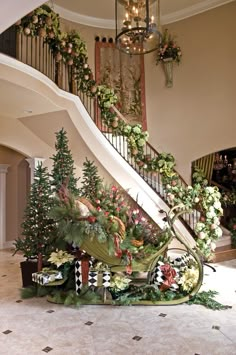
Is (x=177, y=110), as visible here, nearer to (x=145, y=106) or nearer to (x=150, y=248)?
(x=145, y=106)

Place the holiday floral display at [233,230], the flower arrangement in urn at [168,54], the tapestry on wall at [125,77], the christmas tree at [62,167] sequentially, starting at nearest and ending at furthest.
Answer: the christmas tree at [62,167], the holiday floral display at [233,230], the flower arrangement in urn at [168,54], the tapestry on wall at [125,77]

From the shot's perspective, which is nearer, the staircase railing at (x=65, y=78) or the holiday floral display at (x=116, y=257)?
the holiday floral display at (x=116, y=257)

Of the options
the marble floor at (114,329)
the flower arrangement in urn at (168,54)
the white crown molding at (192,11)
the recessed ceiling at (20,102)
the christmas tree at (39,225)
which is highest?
the white crown molding at (192,11)

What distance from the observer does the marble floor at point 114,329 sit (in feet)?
11.1

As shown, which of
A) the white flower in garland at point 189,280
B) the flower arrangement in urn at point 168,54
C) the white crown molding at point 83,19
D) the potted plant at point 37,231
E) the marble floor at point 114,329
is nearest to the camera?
the marble floor at point 114,329

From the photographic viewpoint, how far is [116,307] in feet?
15.0

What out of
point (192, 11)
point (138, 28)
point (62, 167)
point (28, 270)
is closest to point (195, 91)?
point (192, 11)

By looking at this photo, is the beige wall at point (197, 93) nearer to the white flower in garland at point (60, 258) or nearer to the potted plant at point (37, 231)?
the potted plant at point (37, 231)

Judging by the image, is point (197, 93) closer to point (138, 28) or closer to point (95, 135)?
point (95, 135)

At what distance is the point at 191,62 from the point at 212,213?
434 cm

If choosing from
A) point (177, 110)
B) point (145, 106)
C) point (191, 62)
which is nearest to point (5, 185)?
point (145, 106)

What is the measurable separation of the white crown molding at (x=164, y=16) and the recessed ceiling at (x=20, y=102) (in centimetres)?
346

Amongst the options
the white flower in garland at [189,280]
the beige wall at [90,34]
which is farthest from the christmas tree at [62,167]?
the beige wall at [90,34]

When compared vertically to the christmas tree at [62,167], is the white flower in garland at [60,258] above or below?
below
